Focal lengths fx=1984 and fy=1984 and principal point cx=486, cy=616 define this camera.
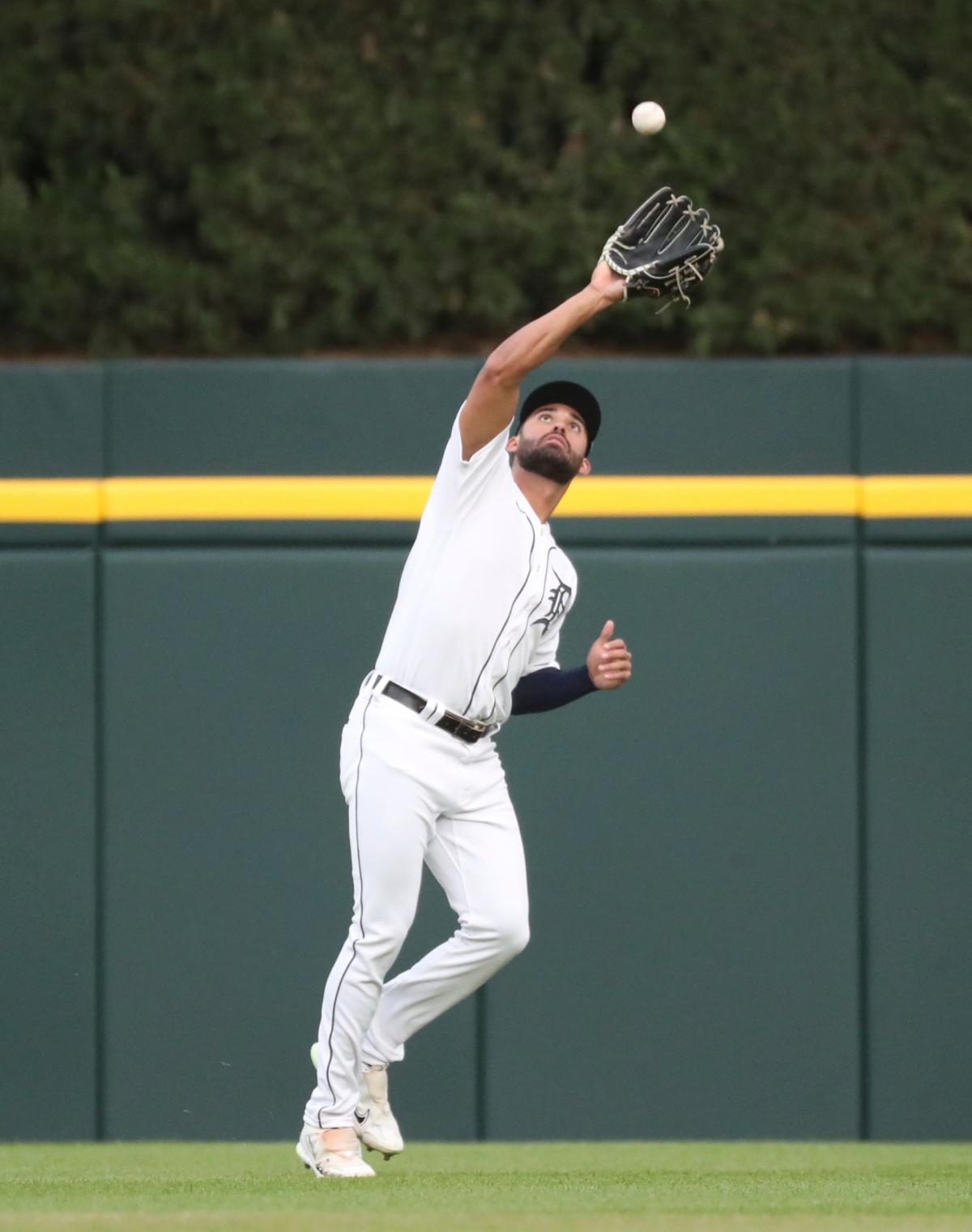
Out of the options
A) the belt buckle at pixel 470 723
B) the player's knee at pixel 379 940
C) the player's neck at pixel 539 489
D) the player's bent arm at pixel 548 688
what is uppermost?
the player's neck at pixel 539 489

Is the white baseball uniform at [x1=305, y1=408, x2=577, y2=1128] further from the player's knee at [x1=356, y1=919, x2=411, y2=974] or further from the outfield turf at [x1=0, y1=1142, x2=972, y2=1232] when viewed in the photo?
the outfield turf at [x1=0, y1=1142, x2=972, y2=1232]

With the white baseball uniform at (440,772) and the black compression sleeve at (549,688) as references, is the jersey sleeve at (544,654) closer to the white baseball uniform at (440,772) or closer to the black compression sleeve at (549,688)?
the black compression sleeve at (549,688)

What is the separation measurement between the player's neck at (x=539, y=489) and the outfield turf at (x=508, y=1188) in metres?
1.61

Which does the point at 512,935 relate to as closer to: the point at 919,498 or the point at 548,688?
the point at 548,688

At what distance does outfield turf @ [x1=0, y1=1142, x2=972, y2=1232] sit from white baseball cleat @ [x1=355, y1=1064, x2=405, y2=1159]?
78mm

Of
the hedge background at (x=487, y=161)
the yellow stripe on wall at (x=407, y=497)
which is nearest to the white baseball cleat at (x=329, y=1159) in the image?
the yellow stripe on wall at (x=407, y=497)

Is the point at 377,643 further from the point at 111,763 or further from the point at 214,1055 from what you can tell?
the point at 214,1055

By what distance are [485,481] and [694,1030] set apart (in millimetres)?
2258

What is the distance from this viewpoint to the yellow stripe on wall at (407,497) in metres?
6.03

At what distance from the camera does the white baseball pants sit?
14.8 ft

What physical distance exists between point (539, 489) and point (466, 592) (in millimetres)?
437

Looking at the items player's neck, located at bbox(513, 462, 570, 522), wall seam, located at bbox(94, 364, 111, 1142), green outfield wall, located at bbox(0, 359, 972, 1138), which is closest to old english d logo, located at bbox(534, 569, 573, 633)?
player's neck, located at bbox(513, 462, 570, 522)

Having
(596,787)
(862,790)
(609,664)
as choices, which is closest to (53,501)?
(596,787)

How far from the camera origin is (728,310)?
22.5ft
